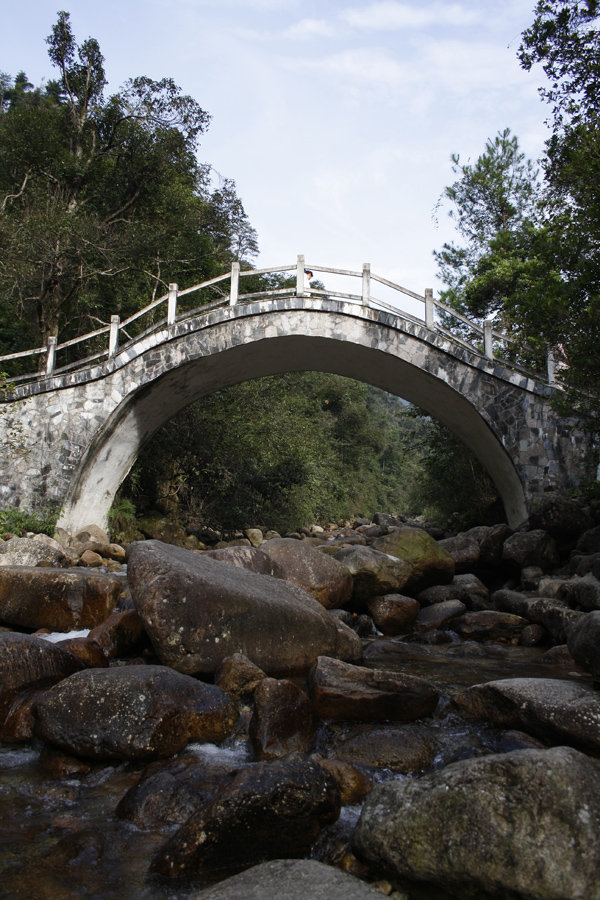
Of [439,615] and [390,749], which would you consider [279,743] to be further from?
[439,615]

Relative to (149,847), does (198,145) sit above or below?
above

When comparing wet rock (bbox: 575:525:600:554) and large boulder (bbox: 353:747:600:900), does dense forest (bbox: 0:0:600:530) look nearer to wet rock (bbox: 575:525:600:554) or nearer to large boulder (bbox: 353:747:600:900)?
wet rock (bbox: 575:525:600:554)

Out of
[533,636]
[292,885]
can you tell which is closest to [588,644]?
[533,636]

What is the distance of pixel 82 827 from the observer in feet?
10.9

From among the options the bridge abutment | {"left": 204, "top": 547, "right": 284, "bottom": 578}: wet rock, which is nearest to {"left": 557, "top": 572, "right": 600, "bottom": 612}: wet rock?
{"left": 204, "top": 547, "right": 284, "bottom": 578}: wet rock

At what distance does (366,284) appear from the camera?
12688 millimetres

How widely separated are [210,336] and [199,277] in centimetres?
902

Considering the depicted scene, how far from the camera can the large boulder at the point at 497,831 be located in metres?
2.55

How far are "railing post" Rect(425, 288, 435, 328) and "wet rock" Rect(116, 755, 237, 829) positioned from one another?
405 inches

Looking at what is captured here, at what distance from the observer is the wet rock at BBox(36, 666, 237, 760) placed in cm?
401

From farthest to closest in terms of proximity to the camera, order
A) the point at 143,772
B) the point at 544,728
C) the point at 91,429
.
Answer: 1. the point at 91,429
2. the point at 544,728
3. the point at 143,772

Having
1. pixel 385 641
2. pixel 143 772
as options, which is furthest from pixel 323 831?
pixel 385 641

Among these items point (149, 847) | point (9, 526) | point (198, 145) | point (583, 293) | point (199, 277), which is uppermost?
point (198, 145)

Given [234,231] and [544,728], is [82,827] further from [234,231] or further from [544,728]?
[234,231]
